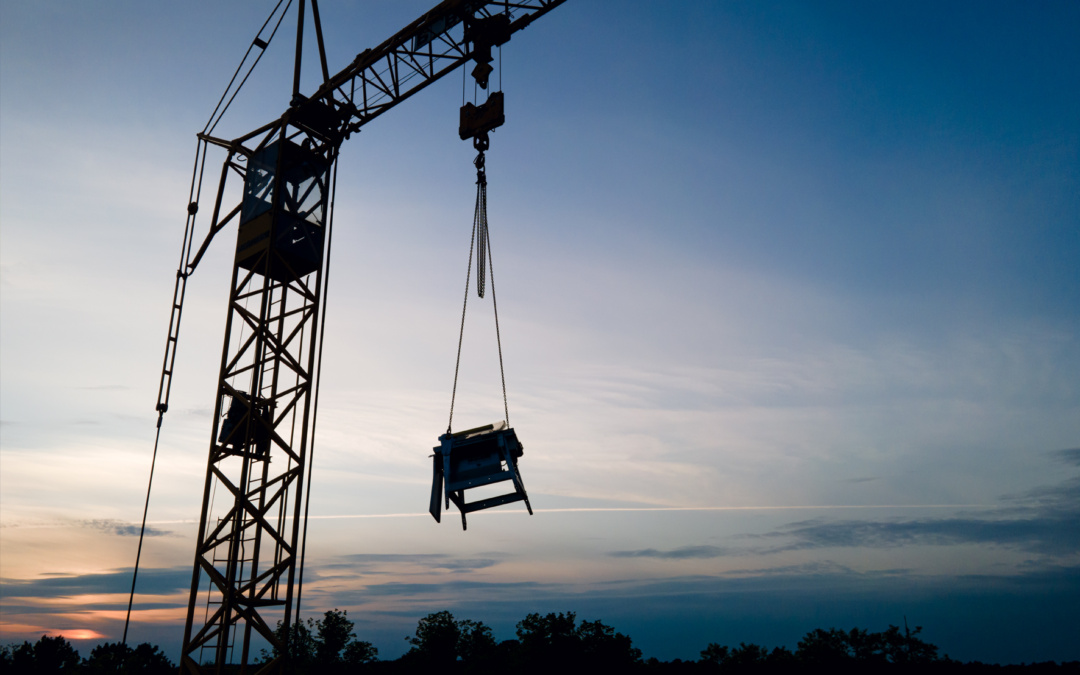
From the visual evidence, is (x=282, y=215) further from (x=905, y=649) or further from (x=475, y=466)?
(x=905, y=649)

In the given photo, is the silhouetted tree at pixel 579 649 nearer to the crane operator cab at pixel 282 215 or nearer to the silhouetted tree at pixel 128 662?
the silhouetted tree at pixel 128 662

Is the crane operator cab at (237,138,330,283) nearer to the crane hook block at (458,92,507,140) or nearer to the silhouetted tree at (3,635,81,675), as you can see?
the crane hook block at (458,92,507,140)

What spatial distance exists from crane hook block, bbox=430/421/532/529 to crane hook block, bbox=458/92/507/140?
767 centimetres

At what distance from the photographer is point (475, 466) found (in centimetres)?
1232

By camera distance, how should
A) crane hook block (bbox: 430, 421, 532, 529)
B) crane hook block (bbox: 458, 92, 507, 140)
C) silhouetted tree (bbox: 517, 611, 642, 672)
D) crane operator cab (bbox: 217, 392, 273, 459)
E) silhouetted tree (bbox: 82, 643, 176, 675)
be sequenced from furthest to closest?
silhouetted tree (bbox: 82, 643, 176, 675) → silhouetted tree (bbox: 517, 611, 642, 672) → crane hook block (bbox: 458, 92, 507, 140) → crane operator cab (bbox: 217, 392, 273, 459) → crane hook block (bbox: 430, 421, 532, 529)

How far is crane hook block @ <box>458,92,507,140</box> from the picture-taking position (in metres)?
16.0

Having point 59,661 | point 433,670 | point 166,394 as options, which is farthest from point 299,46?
point 59,661

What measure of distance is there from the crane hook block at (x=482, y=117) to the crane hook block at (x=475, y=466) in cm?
767

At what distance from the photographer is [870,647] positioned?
2881 inches

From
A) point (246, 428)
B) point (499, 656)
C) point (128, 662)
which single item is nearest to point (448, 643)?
point (499, 656)

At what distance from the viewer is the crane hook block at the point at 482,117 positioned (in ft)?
52.5

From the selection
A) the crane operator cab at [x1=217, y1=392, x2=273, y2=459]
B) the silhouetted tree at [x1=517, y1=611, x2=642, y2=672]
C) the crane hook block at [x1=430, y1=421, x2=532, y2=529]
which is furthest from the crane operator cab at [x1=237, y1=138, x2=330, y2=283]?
the silhouetted tree at [x1=517, y1=611, x2=642, y2=672]

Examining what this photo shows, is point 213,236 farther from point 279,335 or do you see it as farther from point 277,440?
point 277,440

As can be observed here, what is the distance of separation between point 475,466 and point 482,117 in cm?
877
